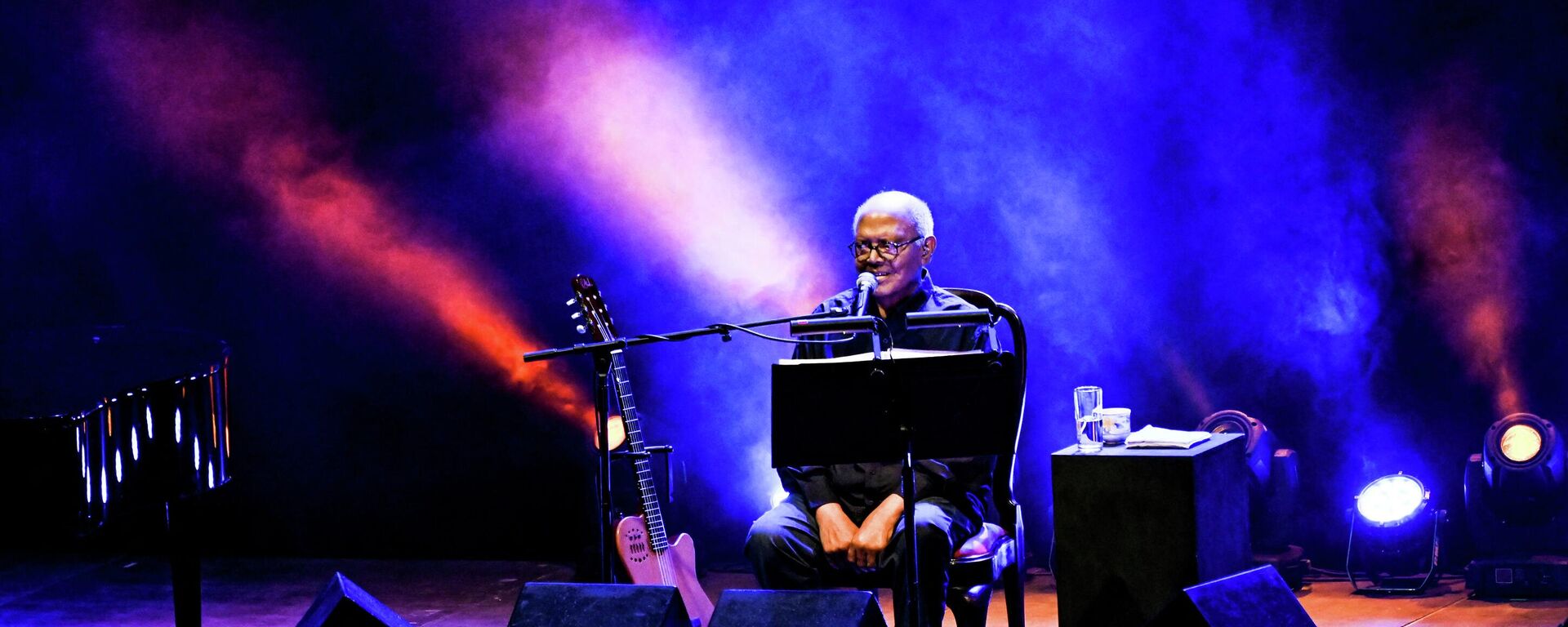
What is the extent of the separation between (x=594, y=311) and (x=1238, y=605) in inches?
81.7

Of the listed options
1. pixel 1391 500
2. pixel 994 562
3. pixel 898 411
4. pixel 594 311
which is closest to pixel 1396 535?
pixel 1391 500

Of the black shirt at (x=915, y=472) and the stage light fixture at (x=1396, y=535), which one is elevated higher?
the black shirt at (x=915, y=472)

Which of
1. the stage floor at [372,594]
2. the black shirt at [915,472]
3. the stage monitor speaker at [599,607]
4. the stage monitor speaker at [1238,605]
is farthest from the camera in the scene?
the stage floor at [372,594]

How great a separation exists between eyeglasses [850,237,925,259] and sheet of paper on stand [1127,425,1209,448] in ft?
2.74

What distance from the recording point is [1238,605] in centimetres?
300

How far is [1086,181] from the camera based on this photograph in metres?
5.81

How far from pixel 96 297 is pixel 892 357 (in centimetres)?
495

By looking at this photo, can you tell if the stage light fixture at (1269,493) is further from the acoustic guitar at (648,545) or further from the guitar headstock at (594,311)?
the guitar headstock at (594,311)

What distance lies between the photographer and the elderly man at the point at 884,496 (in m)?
3.66

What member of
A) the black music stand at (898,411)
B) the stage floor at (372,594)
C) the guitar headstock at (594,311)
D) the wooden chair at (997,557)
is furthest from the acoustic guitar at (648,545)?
the black music stand at (898,411)

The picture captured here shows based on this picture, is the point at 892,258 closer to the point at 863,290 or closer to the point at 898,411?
the point at 863,290

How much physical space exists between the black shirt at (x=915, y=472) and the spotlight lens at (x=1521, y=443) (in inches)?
86.6

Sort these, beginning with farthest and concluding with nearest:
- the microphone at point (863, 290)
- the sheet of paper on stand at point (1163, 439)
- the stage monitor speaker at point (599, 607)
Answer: the sheet of paper on stand at point (1163, 439), the microphone at point (863, 290), the stage monitor speaker at point (599, 607)

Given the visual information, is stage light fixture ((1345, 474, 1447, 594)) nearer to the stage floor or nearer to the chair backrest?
the stage floor
